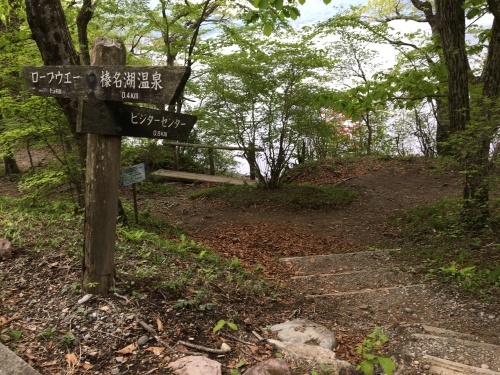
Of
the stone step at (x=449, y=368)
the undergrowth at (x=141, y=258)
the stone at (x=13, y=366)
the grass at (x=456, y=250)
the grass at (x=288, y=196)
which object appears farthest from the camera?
the grass at (x=288, y=196)

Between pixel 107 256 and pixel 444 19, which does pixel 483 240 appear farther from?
pixel 107 256

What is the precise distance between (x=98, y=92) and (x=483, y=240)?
16.8ft

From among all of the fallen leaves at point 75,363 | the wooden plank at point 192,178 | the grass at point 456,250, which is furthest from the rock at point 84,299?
the wooden plank at point 192,178

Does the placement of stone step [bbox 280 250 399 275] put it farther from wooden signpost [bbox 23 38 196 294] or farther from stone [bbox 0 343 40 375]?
stone [bbox 0 343 40 375]

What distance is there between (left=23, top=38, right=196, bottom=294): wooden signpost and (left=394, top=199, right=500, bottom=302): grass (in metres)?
3.50

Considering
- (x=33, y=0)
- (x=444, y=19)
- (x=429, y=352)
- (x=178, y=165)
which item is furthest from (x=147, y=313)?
(x=178, y=165)

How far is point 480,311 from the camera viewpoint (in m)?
3.80

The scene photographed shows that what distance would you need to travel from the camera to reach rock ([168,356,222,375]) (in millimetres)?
2541

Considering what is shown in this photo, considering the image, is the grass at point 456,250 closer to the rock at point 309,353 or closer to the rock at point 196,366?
the rock at point 309,353

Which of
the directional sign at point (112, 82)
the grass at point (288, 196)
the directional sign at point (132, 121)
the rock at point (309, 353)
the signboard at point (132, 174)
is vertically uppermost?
the directional sign at point (112, 82)

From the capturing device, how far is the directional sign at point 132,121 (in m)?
3.01

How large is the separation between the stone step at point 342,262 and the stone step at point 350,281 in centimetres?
24

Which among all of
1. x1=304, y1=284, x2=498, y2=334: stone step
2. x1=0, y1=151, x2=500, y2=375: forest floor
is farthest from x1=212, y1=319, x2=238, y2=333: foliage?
x1=304, y1=284, x2=498, y2=334: stone step

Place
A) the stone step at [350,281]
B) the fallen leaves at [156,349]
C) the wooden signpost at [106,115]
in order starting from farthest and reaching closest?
the stone step at [350,281]
the wooden signpost at [106,115]
the fallen leaves at [156,349]
